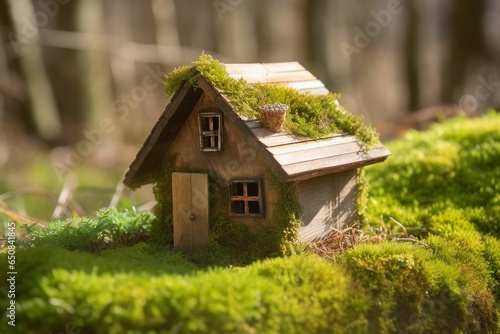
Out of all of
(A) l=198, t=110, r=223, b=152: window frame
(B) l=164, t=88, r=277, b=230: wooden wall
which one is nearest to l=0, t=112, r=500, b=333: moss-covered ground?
(B) l=164, t=88, r=277, b=230: wooden wall

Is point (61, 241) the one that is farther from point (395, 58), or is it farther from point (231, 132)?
point (395, 58)

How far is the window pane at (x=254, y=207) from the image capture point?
245 inches

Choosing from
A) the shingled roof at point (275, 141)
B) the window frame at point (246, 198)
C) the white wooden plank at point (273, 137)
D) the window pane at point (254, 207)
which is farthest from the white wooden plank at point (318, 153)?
the window pane at point (254, 207)

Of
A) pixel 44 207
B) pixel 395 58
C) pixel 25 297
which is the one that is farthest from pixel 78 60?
pixel 395 58

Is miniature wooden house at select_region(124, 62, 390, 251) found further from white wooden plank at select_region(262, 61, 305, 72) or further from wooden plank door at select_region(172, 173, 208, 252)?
white wooden plank at select_region(262, 61, 305, 72)

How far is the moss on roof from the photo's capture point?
233 inches

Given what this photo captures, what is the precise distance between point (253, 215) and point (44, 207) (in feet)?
23.8

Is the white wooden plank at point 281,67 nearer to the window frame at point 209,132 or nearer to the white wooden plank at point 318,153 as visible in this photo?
the window frame at point 209,132

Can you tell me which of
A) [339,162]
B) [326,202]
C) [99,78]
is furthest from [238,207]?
[99,78]

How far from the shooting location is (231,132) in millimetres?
6133

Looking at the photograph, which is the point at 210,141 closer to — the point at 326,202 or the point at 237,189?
the point at 237,189

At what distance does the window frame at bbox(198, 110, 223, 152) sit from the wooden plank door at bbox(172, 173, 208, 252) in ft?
1.03

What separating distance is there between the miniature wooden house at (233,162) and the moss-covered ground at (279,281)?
1.82 ft

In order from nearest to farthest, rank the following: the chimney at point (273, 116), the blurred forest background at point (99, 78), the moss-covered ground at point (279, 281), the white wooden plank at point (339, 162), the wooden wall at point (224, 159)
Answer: the moss-covered ground at point (279, 281)
the white wooden plank at point (339, 162)
the chimney at point (273, 116)
the wooden wall at point (224, 159)
the blurred forest background at point (99, 78)
